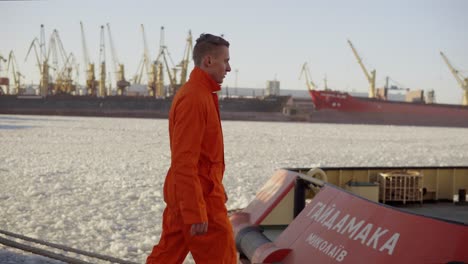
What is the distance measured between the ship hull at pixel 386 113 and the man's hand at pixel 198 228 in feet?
184

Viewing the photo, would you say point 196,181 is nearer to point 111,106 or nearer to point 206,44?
point 206,44

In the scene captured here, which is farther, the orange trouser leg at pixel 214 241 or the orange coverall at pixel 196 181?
the orange trouser leg at pixel 214 241

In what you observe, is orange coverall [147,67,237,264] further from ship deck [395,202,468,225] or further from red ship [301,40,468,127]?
red ship [301,40,468,127]

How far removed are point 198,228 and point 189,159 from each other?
0.34m

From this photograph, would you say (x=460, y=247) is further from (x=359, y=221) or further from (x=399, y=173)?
(x=399, y=173)

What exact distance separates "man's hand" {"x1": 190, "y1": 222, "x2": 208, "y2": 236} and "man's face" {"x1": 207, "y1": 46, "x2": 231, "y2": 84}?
0.76 metres

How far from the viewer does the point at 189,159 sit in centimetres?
275

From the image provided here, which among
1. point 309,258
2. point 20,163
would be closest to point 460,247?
point 309,258

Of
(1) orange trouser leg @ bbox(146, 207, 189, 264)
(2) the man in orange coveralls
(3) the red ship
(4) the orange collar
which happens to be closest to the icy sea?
(1) orange trouser leg @ bbox(146, 207, 189, 264)

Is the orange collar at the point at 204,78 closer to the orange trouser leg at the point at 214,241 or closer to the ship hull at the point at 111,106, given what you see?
the orange trouser leg at the point at 214,241

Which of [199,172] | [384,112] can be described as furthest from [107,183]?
[384,112]

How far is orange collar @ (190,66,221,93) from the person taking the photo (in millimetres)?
2883

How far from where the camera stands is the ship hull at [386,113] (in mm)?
Result: 58656

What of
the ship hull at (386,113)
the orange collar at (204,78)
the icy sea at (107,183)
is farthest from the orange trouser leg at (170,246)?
the ship hull at (386,113)
